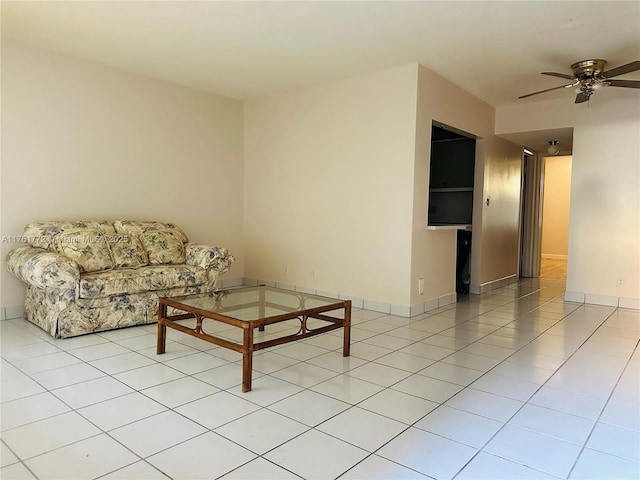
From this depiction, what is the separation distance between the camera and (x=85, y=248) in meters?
3.74

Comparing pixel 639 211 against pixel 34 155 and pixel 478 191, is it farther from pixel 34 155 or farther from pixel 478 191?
pixel 34 155

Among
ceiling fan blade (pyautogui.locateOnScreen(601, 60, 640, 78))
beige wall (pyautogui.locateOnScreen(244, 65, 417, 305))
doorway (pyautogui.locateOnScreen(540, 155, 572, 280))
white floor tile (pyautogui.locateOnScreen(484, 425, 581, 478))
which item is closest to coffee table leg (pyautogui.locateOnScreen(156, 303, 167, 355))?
white floor tile (pyautogui.locateOnScreen(484, 425, 581, 478))

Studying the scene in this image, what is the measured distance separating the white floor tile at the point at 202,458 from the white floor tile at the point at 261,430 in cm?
5

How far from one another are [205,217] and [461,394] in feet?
12.7

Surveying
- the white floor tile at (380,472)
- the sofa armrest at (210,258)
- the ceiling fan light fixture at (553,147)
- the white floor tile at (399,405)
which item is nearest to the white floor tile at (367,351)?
the white floor tile at (399,405)

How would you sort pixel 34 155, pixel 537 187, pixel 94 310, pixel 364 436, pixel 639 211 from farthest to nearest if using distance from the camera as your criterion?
pixel 537 187 < pixel 639 211 < pixel 34 155 < pixel 94 310 < pixel 364 436

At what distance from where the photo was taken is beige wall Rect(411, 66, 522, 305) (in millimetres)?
4320

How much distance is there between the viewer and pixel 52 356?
2.93m

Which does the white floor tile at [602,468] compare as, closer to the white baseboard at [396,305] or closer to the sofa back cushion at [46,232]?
the white baseboard at [396,305]

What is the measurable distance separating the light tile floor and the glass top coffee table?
0.74 ft

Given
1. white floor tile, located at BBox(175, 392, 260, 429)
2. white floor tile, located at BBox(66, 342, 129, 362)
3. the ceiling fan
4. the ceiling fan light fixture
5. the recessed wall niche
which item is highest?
the ceiling fan

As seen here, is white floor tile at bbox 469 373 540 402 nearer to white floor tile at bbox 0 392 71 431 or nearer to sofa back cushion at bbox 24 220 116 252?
white floor tile at bbox 0 392 71 431

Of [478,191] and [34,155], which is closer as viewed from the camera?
[34,155]

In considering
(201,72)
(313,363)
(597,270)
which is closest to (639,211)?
(597,270)
